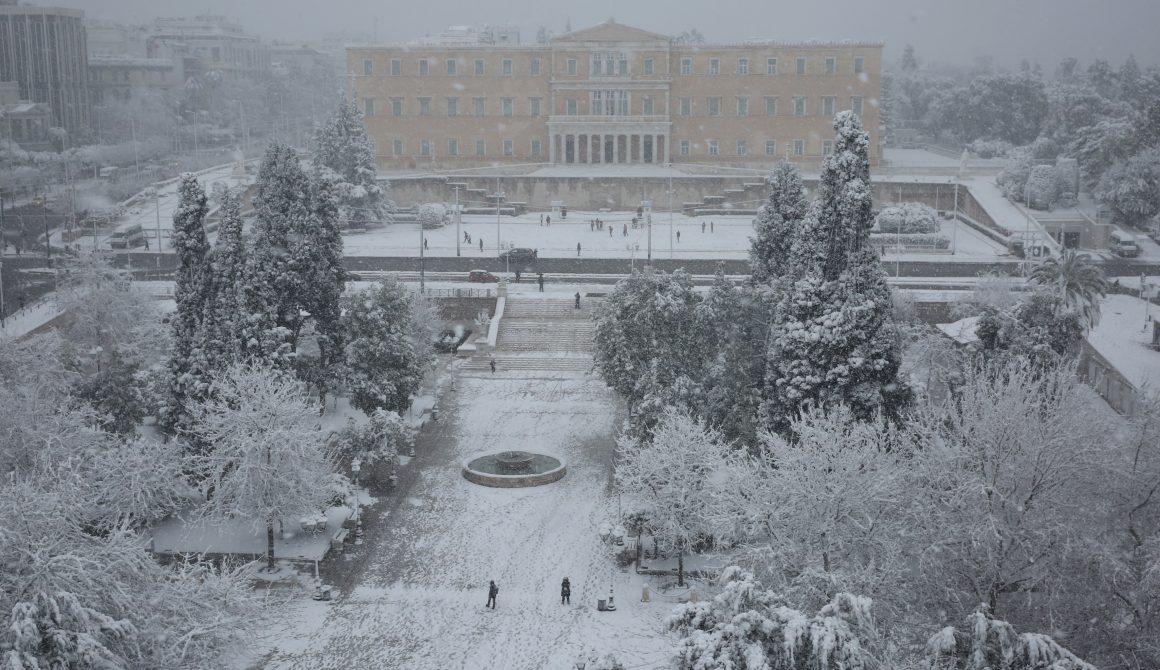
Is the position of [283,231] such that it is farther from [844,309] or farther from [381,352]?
[844,309]

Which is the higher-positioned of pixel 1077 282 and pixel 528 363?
pixel 1077 282

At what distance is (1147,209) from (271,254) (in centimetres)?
4234

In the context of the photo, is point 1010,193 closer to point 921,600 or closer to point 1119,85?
point 1119,85

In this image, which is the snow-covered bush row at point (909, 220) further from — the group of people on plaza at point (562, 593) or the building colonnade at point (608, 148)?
the group of people on plaza at point (562, 593)

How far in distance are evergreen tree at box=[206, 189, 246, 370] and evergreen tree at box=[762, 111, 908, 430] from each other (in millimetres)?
13011

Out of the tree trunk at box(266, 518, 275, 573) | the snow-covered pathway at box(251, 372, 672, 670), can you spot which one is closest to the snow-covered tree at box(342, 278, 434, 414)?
the snow-covered pathway at box(251, 372, 672, 670)

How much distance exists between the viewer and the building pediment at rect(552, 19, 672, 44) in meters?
72.0

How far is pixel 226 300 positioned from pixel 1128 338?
2936 cm

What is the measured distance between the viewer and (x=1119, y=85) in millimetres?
93625

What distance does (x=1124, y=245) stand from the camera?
181 feet

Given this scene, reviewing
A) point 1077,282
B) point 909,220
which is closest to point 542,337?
point 1077,282

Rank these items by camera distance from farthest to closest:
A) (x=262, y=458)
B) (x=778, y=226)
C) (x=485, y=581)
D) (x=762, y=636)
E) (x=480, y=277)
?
(x=480, y=277), (x=778, y=226), (x=262, y=458), (x=485, y=581), (x=762, y=636)

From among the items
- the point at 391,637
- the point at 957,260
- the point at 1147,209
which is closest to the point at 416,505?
the point at 391,637

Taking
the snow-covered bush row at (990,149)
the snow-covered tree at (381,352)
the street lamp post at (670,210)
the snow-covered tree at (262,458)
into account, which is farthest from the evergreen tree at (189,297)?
the snow-covered bush row at (990,149)
